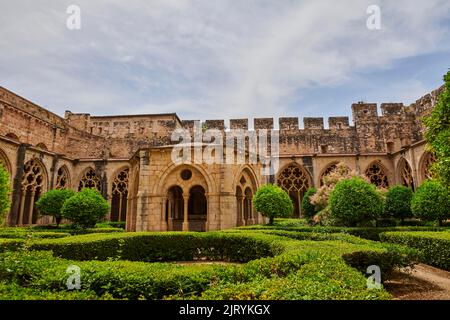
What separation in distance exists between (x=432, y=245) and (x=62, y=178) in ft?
74.2

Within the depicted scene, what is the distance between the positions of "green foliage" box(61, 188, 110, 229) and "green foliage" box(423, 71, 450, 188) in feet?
45.9

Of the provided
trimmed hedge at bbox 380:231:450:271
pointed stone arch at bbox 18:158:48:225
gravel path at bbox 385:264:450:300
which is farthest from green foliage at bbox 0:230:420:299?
pointed stone arch at bbox 18:158:48:225

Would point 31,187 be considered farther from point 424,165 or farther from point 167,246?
point 424,165

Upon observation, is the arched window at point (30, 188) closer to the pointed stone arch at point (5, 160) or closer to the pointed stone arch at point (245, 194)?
the pointed stone arch at point (5, 160)

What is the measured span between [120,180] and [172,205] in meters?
8.73

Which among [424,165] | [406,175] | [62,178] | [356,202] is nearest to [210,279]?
[356,202]

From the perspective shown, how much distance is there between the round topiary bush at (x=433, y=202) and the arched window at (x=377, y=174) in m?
8.74

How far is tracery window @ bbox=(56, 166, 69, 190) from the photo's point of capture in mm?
20584

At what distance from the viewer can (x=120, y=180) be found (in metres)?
22.3

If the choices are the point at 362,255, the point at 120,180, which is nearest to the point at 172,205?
the point at 120,180

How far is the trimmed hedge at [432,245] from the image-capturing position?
7.23 m

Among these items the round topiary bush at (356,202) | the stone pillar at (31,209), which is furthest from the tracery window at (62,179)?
the round topiary bush at (356,202)

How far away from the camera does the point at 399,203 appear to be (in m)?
14.6
